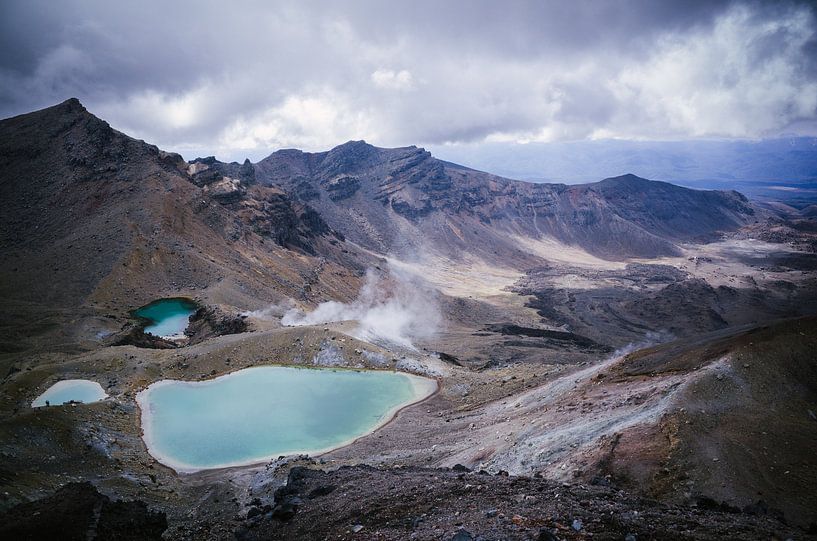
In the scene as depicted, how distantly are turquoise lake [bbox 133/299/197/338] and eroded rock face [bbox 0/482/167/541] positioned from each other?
51.4 meters

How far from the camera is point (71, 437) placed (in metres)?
30.0

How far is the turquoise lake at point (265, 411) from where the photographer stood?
118 feet

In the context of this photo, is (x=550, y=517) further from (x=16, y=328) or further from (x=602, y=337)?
(x=602, y=337)

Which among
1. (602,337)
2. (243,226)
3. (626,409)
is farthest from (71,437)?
(602,337)

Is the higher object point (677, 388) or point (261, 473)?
point (677, 388)

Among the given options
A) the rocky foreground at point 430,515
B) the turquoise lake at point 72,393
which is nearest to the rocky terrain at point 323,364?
the rocky foreground at point 430,515

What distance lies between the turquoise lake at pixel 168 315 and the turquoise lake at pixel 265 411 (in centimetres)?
2753

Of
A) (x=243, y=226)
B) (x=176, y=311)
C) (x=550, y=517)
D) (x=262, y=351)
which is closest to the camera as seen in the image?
(x=550, y=517)

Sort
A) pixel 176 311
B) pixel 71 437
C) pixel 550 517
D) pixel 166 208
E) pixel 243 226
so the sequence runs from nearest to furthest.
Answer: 1. pixel 550 517
2. pixel 71 437
3. pixel 176 311
4. pixel 166 208
5. pixel 243 226

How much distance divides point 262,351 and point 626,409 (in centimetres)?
3852

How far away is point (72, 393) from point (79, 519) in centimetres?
2603

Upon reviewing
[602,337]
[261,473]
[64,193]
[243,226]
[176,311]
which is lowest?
[602,337]

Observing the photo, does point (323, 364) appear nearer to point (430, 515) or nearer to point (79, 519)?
point (79, 519)

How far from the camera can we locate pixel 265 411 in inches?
1704
